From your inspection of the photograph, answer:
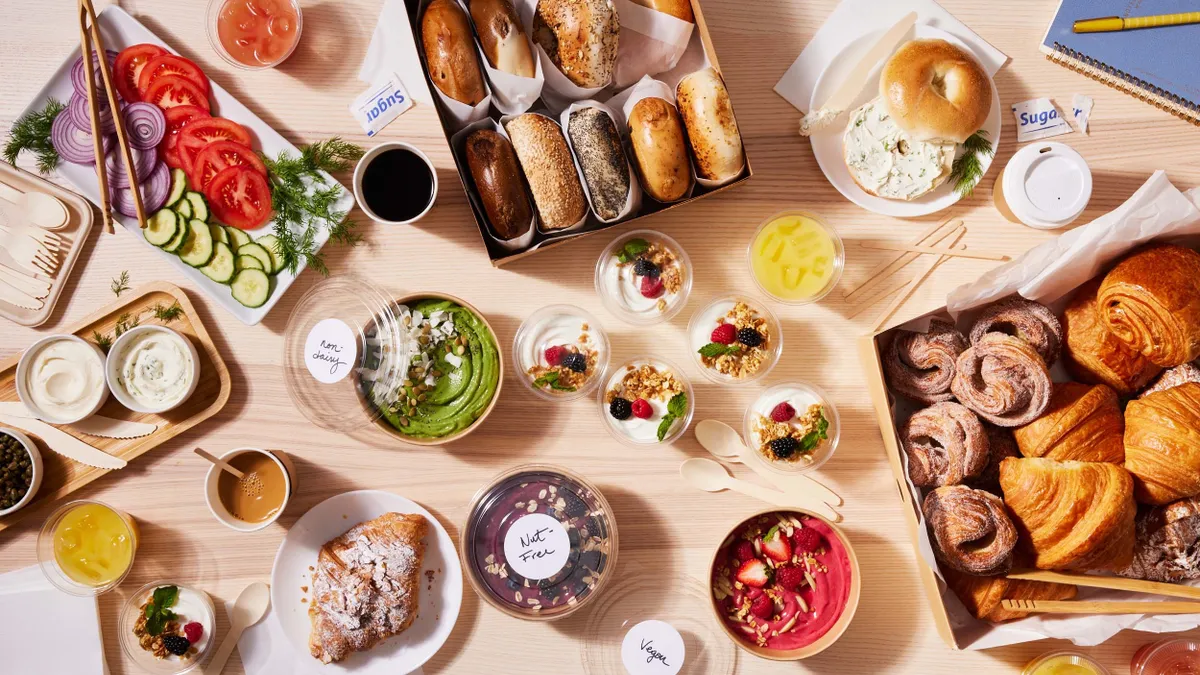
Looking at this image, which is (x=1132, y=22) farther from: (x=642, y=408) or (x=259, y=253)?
(x=259, y=253)

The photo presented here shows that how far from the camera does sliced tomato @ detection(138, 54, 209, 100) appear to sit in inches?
72.5

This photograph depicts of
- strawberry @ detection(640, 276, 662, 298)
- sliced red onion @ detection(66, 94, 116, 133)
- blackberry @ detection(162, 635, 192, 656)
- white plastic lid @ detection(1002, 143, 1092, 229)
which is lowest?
blackberry @ detection(162, 635, 192, 656)

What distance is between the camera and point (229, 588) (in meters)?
1.95

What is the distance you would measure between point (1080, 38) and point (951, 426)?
109 centimetres

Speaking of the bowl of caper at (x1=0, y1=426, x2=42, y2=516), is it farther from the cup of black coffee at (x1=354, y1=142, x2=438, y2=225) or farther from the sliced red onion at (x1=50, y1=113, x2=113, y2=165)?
the cup of black coffee at (x1=354, y1=142, x2=438, y2=225)

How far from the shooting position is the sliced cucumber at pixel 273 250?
1.85 meters

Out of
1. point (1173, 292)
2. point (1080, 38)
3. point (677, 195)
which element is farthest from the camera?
point (1080, 38)

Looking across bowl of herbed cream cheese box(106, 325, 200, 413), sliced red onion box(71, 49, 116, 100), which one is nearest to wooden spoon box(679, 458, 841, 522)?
bowl of herbed cream cheese box(106, 325, 200, 413)

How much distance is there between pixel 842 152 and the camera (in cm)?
184

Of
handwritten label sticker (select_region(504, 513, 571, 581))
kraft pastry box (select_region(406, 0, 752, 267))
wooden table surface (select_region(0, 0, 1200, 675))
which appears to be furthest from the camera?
wooden table surface (select_region(0, 0, 1200, 675))

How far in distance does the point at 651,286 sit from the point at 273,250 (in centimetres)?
98

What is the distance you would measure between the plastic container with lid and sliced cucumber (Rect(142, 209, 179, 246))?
103 cm

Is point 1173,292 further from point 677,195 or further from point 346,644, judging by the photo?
point 346,644

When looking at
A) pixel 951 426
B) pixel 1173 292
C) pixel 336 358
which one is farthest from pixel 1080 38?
pixel 336 358
